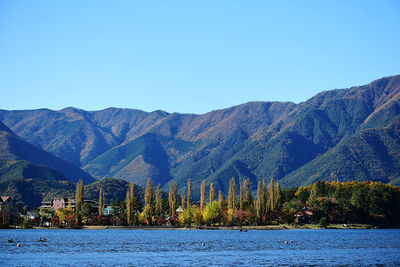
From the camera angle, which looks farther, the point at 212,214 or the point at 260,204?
the point at 212,214

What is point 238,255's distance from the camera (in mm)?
89250

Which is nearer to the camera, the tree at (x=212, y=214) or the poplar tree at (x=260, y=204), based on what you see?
the poplar tree at (x=260, y=204)

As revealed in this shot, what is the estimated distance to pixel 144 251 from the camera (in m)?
95.9

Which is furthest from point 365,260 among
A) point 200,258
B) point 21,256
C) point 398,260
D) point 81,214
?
point 81,214

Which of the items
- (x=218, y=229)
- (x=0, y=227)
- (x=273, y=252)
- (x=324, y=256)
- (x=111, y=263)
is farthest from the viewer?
(x=218, y=229)

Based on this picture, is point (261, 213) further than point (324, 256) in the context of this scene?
Yes

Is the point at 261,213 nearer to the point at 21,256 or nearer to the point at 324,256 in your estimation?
the point at 324,256

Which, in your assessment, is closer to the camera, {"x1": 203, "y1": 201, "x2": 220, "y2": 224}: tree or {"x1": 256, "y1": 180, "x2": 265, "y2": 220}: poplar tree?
{"x1": 256, "y1": 180, "x2": 265, "y2": 220}: poplar tree

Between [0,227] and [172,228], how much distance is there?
193 ft

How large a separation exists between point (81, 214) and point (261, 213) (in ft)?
212

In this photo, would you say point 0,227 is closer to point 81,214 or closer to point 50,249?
point 81,214

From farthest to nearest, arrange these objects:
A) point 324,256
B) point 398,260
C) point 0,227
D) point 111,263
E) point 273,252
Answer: point 0,227 < point 273,252 < point 324,256 < point 398,260 < point 111,263

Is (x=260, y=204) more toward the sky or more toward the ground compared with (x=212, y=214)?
more toward the sky

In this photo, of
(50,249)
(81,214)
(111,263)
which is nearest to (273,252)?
(111,263)
